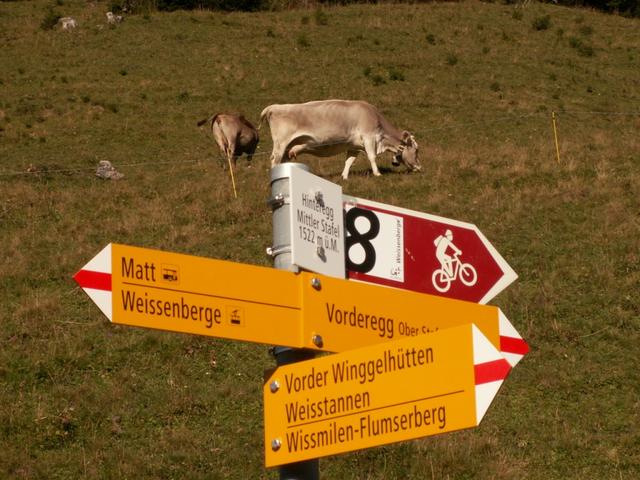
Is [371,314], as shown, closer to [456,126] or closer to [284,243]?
[284,243]

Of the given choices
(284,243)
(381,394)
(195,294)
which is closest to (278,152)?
(284,243)

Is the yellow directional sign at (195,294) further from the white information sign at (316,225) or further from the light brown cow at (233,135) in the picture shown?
the light brown cow at (233,135)

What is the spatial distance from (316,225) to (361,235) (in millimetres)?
329

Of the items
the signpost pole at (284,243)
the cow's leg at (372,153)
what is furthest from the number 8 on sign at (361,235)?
the cow's leg at (372,153)

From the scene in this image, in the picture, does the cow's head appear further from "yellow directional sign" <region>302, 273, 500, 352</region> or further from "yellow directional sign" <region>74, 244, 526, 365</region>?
"yellow directional sign" <region>74, 244, 526, 365</region>

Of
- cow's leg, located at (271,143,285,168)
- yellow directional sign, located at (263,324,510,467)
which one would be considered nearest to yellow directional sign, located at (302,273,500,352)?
yellow directional sign, located at (263,324,510,467)

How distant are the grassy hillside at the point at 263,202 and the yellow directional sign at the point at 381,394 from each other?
6.22 m

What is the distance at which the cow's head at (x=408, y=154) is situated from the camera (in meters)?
25.7

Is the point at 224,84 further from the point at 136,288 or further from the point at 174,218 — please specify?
the point at 136,288

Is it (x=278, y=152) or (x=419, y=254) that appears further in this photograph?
(x=278, y=152)

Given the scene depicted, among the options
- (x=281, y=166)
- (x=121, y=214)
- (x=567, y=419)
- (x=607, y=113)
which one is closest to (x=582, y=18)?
(x=607, y=113)

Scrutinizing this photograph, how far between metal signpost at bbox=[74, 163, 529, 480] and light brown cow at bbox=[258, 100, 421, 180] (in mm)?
20697

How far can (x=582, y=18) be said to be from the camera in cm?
5194

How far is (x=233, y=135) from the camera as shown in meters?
29.5
